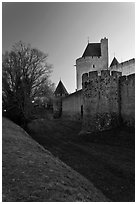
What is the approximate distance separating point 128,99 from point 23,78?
7394mm

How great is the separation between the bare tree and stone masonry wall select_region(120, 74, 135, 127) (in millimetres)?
6070

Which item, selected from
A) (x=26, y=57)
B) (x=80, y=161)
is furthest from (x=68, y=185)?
(x=26, y=57)

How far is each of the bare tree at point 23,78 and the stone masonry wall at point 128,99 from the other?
19.9ft

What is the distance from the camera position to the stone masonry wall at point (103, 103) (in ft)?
40.7

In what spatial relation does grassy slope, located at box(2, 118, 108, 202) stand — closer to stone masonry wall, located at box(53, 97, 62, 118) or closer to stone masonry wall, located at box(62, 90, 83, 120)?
stone masonry wall, located at box(62, 90, 83, 120)

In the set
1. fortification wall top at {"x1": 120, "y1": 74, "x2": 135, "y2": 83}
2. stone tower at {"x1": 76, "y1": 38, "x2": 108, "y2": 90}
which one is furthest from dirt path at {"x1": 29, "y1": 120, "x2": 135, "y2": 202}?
stone tower at {"x1": 76, "y1": 38, "x2": 108, "y2": 90}

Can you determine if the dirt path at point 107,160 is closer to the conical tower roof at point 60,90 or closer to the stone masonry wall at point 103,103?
the stone masonry wall at point 103,103

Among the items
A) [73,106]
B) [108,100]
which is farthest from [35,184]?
[73,106]

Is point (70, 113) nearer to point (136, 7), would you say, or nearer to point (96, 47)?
point (96, 47)

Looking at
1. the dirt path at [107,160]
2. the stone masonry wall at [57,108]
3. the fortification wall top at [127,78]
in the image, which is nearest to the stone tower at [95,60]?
the stone masonry wall at [57,108]

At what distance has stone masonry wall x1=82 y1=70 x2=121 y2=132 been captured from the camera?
40.7ft

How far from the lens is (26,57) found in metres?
16.4

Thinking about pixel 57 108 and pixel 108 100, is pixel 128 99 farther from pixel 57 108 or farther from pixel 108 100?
pixel 57 108

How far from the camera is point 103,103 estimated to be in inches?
495
